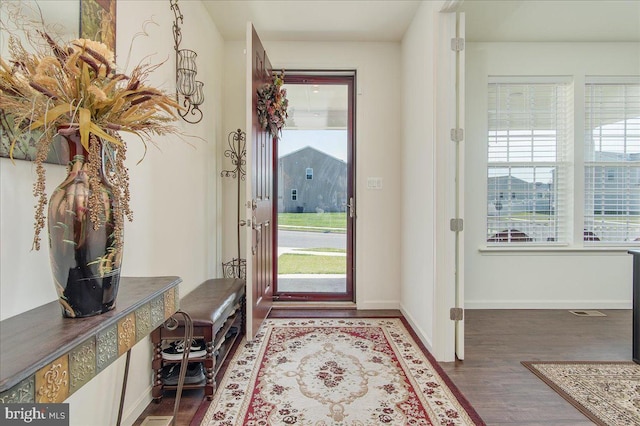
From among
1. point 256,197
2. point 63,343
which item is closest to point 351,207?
point 256,197

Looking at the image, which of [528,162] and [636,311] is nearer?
[636,311]

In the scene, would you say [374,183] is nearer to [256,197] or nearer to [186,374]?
[256,197]

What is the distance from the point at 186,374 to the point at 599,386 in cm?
262

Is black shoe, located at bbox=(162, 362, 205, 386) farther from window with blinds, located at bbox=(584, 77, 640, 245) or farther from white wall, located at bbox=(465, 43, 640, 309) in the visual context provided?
window with blinds, located at bbox=(584, 77, 640, 245)

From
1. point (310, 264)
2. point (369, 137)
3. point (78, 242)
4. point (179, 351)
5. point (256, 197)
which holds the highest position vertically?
point (369, 137)

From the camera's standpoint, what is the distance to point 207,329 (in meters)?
2.00

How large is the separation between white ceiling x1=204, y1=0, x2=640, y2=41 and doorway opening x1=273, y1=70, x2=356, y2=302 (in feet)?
1.96

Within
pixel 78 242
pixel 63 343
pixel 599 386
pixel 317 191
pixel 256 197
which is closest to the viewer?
pixel 63 343

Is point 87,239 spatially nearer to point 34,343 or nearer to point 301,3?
point 34,343

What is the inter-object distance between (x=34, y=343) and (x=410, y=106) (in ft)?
10.4

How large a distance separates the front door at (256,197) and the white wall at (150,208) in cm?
48

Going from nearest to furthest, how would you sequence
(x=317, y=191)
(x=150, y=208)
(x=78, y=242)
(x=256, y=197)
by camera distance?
1. (x=78, y=242)
2. (x=150, y=208)
3. (x=256, y=197)
4. (x=317, y=191)

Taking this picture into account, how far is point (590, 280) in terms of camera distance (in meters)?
3.66

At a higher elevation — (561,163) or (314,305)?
(561,163)
